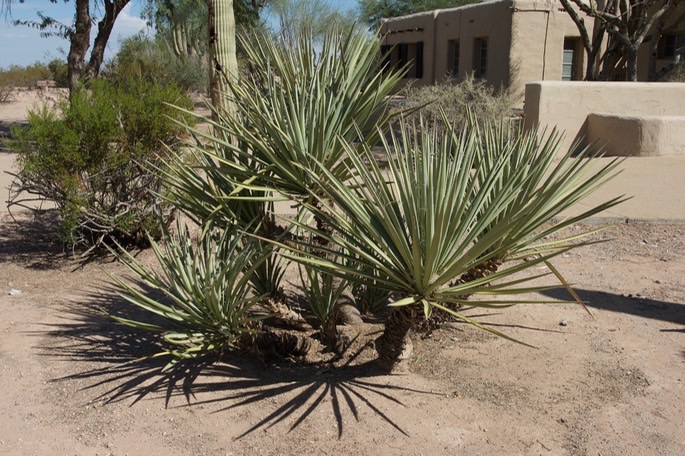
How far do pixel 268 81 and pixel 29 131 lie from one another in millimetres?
3535

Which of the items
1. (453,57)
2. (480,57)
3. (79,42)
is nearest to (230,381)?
(79,42)

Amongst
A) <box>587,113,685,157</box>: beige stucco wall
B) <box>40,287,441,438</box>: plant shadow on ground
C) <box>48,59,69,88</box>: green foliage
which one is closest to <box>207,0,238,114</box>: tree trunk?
<box>40,287,441,438</box>: plant shadow on ground

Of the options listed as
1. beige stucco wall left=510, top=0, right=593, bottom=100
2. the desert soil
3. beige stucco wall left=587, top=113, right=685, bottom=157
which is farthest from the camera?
beige stucco wall left=510, top=0, right=593, bottom=100

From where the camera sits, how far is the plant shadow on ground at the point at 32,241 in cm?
669

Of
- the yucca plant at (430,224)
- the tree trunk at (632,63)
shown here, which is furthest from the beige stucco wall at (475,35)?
the yucca plant at (430,224)

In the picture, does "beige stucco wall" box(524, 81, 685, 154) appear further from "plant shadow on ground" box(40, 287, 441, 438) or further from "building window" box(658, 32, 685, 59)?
"building window" box(658, 32, 685, 59)

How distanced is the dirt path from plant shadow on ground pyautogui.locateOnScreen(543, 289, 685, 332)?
0.8 inches

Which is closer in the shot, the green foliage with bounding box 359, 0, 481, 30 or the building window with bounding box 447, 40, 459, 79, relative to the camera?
the building window with bounding box 447, 40, 459, 79

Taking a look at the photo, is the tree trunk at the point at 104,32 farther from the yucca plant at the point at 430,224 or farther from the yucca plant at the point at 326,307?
the yucca plant at the point at 430,224

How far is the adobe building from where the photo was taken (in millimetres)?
18156

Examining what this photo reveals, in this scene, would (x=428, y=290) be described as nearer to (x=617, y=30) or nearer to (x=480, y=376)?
(x=480, y=376)

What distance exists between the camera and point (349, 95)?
3941 mm

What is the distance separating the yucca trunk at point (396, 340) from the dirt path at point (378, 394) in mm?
109

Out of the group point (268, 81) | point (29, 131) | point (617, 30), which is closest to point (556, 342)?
point (268, 81)
